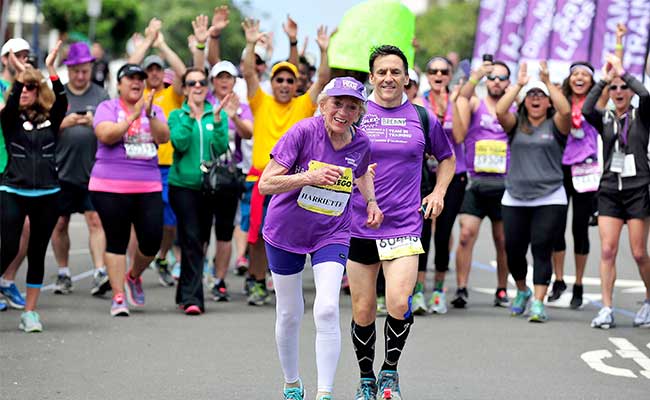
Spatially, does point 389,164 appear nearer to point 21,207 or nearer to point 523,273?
point 21,207

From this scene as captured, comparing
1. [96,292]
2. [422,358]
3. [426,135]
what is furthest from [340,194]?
[96,292]

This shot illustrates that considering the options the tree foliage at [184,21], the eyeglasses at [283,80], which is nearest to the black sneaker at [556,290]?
the eyeglasses at [283,80]

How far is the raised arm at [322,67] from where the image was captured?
1249cm

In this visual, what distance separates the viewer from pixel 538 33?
25.1 m

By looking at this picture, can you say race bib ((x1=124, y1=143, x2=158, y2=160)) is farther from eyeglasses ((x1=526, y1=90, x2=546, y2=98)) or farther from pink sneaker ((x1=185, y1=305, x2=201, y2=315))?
eyeglasses ((x1=526, y1=90, x2=546, y2=98))

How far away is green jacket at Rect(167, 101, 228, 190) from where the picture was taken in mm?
12484

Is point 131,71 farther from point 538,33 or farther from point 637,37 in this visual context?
point 538,33

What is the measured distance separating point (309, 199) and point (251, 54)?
467 cm

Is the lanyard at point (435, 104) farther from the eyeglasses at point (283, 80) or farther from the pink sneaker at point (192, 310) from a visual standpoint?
the pink sneaker at point (192, 310)

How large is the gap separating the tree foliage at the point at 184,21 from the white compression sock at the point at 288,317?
335 ft

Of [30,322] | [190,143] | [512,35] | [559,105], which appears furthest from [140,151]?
[512,35]

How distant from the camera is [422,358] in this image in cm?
1008

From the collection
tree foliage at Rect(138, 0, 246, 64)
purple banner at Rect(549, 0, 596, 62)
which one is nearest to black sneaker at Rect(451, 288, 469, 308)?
purple banner at Rect(549, 0, 596, 62)

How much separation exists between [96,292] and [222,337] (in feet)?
9.64
